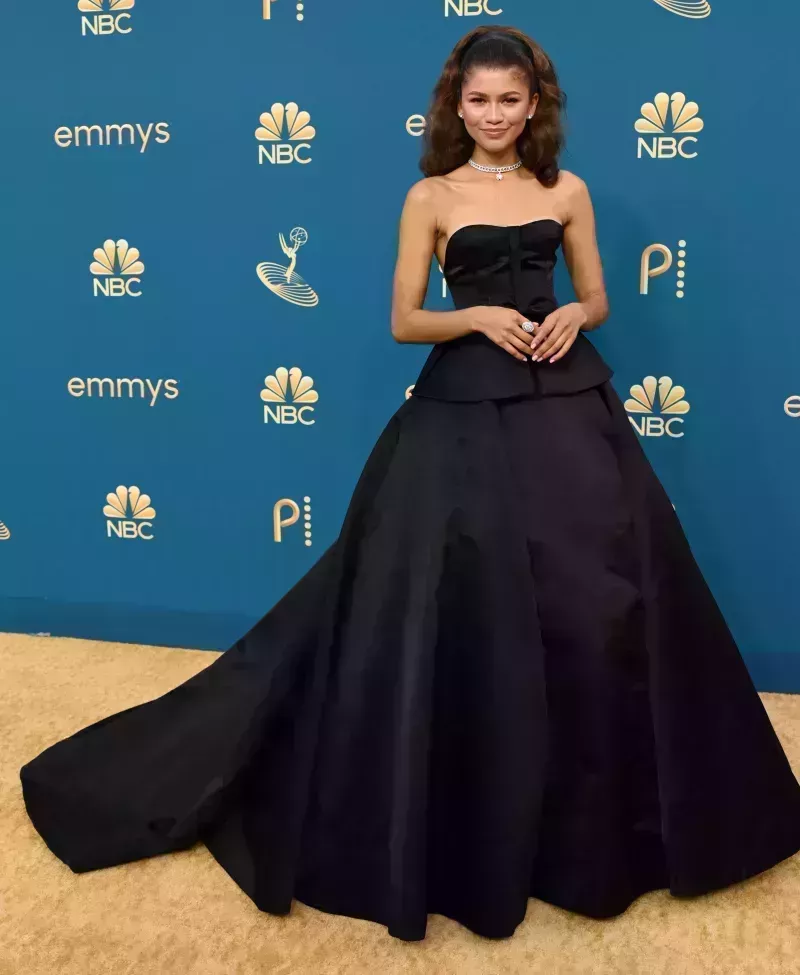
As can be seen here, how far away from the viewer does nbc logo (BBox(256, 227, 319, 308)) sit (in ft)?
Result: 6.59

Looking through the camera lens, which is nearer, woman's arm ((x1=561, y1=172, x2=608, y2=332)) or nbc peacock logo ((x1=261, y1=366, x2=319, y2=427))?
woman's arm ((x1=561, y1=172, x2=608, y2=332))

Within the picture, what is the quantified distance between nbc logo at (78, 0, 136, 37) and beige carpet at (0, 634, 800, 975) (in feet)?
5.92

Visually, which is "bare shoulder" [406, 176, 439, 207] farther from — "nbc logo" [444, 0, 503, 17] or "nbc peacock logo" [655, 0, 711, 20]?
"nbc peacock logo" [655, 0, 711, 20]

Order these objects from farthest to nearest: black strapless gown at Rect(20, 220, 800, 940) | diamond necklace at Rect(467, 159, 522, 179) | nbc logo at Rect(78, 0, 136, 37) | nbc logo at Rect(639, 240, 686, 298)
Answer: nbc logo at Rect(78, 0, 136, 37) < nbc logo at Rect(639, 240, 686, 298) < diamond necklace at Rect(467, 159, 522, 179) < black strapless gown at Rect(20, 220, 800, 940)

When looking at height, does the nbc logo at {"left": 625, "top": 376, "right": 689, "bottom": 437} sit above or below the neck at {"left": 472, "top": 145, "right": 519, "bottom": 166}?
below

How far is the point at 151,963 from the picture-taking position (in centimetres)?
122

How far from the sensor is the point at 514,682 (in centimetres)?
120

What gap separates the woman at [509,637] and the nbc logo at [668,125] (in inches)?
23.2

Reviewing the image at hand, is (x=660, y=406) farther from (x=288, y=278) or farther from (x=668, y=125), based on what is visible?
(x=288, y=278)

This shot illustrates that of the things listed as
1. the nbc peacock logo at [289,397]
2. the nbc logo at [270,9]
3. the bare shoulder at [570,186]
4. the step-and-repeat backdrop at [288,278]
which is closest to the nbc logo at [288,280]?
the step-and-repeat backdrop at [288,278]

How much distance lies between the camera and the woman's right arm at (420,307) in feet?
4.05

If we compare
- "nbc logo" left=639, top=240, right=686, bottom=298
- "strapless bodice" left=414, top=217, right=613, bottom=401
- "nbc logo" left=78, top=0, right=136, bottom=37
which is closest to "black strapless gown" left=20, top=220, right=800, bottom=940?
"strapless bodice" left=414, top=217, right=613, bottom=401

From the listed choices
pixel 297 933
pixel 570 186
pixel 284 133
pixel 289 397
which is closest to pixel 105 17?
pixel 284 133

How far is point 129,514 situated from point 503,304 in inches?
53.3
